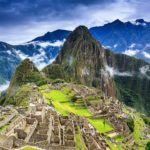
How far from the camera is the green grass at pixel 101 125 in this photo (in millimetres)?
125312

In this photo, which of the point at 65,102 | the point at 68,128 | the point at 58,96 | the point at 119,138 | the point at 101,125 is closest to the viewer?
the point at 68,128

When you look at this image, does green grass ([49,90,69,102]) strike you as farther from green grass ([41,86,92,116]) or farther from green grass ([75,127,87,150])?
green grass ([75,127,87,150])

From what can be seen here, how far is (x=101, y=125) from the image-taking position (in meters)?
131

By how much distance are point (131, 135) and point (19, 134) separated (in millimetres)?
69287

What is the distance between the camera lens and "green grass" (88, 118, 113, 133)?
411 ft

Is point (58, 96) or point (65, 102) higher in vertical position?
point (58, 96)

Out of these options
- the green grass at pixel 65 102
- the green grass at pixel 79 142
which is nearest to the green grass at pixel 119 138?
the green grass at pixel 65 102

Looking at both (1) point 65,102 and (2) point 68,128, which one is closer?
(2) point 68,128

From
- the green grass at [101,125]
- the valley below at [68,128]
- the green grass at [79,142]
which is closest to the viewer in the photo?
the valley below at [68,128]

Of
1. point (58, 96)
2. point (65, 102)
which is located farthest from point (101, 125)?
point (58, 96)

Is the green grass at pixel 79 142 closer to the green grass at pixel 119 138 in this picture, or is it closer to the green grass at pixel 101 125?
the green grass at pixel 119 138

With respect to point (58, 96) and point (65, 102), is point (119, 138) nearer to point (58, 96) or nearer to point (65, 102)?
point (65, 102)

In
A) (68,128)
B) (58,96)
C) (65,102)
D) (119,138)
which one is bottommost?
(119,138)

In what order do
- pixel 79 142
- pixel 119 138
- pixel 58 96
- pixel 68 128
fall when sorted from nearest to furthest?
pixel 79 142 → pixel 68 128 → pixel 119 138 → pixel 58 96
